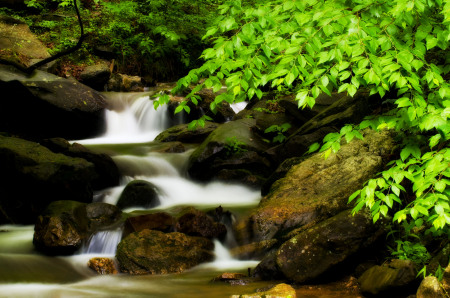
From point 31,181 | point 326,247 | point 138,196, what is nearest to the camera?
point 326,247

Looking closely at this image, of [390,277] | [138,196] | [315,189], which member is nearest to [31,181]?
[138,196]

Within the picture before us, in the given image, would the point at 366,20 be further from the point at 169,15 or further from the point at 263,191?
the point at 169,15

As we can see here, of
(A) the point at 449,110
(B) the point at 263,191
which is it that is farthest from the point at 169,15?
(A) the point at 449,110

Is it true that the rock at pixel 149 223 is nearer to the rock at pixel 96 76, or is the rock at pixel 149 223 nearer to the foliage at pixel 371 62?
the foliage at pixel 371 62

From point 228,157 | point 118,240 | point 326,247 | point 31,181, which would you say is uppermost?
point 228,157

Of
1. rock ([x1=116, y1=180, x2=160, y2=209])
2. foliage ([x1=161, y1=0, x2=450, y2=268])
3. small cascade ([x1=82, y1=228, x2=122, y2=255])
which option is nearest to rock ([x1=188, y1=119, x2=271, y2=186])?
rock ([x1=116, y1=180, x2=160, y2=209])

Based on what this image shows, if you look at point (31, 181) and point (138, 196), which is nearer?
point (31, 181)

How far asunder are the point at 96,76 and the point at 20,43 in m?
2.59

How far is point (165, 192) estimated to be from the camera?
813 centimetres

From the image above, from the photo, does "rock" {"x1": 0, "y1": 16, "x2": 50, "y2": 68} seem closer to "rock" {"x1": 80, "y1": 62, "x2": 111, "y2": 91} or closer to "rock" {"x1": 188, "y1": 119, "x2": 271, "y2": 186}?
"rock" {"x1": 80, "y1": 62, "x2": 111, "y2": 91}

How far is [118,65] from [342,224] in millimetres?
12434

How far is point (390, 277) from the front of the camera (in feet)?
11.7

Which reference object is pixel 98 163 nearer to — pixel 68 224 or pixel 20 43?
pixel 68 224

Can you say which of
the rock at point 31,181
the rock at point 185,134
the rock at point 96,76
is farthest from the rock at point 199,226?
the rock at point 96,76
